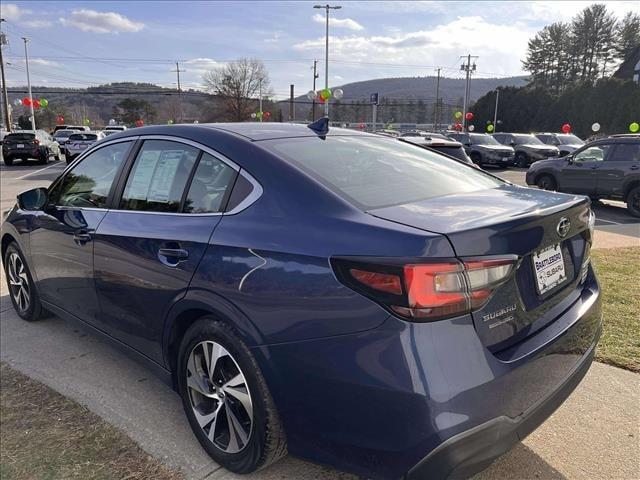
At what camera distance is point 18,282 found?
4.59 metres

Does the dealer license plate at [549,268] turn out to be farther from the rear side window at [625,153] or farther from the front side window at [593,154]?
the front side window at [593,154]

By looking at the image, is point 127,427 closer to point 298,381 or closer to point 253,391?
point 253,391

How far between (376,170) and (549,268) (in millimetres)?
1017

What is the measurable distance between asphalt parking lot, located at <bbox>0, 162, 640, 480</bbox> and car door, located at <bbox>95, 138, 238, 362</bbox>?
0.41 m

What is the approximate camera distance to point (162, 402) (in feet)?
10.5

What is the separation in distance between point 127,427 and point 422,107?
126 meters

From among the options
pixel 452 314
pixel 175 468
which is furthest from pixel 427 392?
pixel 175 468

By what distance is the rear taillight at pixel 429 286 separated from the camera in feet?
5.95

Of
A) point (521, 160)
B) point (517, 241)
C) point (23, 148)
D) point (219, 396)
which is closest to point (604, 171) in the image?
point (517, 241)

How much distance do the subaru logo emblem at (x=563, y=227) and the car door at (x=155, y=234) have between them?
5.07ft

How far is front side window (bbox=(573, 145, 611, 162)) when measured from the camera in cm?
1170

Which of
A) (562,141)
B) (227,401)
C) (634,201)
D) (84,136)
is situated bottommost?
(634,201)

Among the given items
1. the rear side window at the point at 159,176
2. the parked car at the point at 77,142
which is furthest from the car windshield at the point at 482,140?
the rear side window at the point at 159,176

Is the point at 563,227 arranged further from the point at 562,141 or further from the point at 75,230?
the point at 562,141
